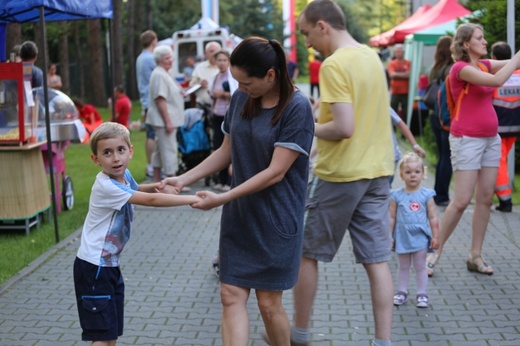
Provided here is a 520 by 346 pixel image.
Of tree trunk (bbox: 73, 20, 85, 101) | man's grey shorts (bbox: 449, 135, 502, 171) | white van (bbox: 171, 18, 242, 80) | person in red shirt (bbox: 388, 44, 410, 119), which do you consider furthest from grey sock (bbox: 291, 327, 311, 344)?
tree trunk (bbox: 73, 20, 85, 101)

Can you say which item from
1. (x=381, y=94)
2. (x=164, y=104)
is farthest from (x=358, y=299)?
(x=164, y=104)

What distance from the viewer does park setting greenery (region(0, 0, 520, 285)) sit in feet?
30.2

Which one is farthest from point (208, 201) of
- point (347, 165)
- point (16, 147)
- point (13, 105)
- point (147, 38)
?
point (147, 38)

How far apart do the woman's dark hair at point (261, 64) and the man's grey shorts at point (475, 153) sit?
302 centimetres

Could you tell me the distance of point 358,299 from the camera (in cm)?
666

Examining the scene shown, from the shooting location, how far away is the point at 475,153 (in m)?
6.93

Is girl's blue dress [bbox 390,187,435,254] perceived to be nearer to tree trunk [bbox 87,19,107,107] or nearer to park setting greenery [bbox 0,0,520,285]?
park setting greenery [bbox 0,0,520,285]

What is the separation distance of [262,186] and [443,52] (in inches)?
274

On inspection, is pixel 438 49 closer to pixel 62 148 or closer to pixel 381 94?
pixel 62 148

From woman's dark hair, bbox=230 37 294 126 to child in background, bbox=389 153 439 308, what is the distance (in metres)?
2.34

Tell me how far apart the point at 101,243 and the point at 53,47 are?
38.6 m

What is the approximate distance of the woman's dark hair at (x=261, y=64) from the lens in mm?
4172

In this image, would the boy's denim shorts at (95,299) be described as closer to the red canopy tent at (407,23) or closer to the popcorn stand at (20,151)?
the popcorn stand at (20,151)

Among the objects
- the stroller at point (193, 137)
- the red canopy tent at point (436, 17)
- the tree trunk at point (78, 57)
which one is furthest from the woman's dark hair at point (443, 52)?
the tree trunk at point (78, 57)
